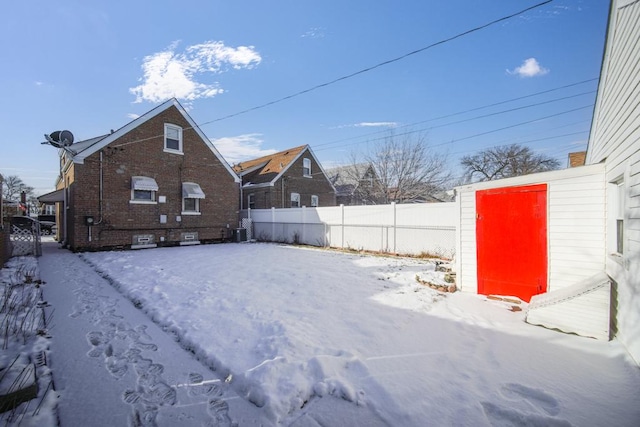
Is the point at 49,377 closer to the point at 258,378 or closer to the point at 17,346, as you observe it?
the point at 17,346

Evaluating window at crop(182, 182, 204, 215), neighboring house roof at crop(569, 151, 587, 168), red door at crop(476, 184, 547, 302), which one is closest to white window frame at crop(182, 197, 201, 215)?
window at crop(182, 182, 204, 215)

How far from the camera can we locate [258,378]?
9.46 ft

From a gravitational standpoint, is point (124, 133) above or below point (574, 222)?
above

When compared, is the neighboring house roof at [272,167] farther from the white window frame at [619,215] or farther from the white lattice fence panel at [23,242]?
the white window frame at [619,215]

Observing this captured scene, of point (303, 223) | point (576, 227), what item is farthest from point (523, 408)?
point (303, 223)

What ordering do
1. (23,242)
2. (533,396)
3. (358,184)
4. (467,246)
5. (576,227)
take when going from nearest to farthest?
1. (533,396)
2. (576,227)
3. (467,246)
4. (23,242)
5. (358,184)

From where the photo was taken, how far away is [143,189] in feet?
45.4

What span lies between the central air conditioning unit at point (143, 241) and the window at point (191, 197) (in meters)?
2.08

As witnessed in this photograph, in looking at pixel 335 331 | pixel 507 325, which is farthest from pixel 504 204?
pixel 335 331

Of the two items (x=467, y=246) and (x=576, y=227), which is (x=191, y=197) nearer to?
(x=467, y=246)

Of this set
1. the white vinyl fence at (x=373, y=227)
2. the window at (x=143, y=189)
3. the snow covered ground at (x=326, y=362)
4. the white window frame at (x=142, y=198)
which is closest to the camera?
the snow covered ground at (x=326, y=362)

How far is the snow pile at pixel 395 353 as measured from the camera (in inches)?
100

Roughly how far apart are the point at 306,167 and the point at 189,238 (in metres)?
11.8

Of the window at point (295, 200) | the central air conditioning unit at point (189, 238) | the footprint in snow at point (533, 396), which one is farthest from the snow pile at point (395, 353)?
the window at point (295, 200)
